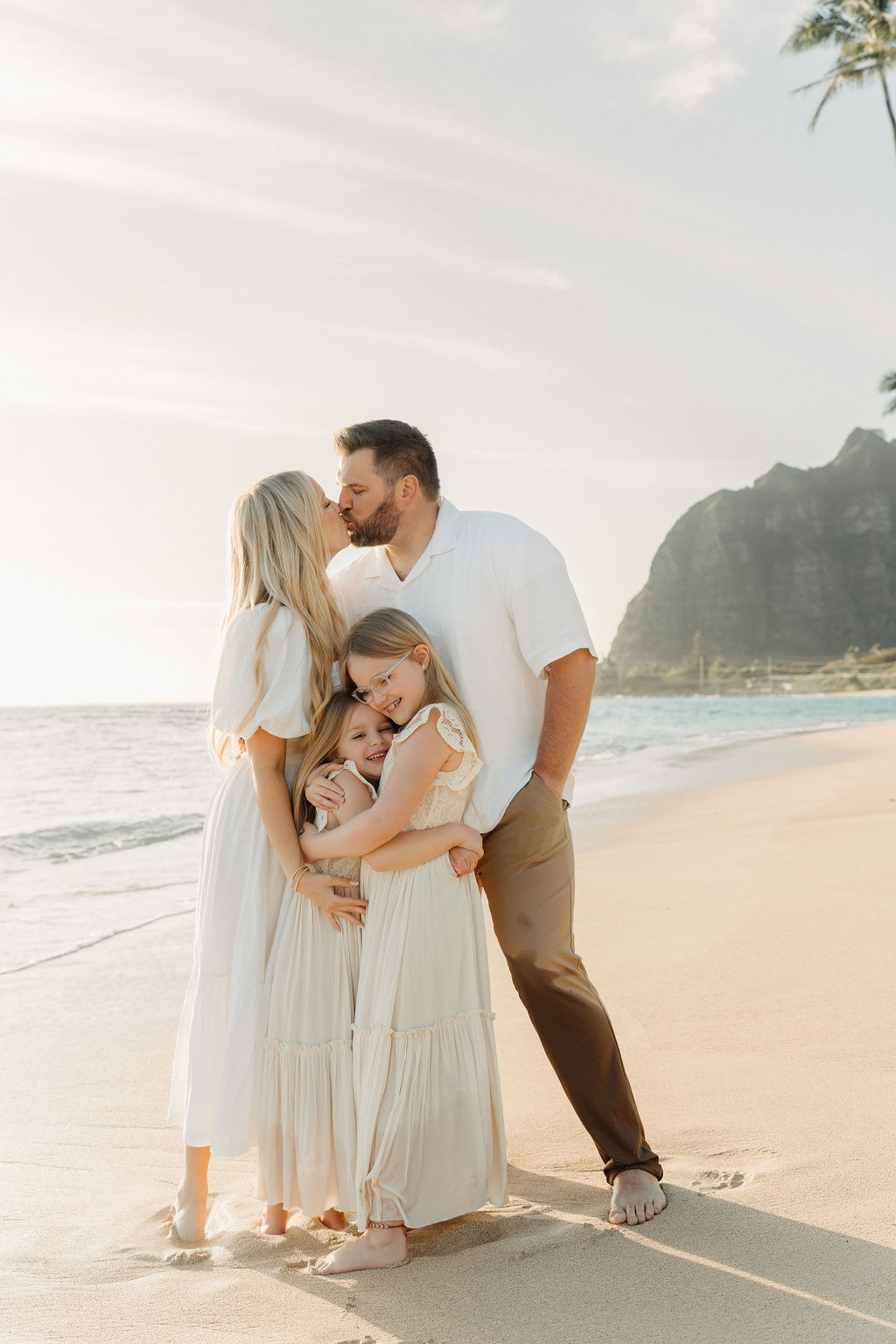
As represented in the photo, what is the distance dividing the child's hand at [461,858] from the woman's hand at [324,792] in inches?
13.5

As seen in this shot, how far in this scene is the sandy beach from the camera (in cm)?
232

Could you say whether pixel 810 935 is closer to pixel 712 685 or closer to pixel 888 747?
pixel 888 747

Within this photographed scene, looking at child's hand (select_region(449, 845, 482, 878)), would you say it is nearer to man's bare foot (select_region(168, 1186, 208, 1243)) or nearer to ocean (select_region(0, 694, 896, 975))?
ocean (select_region(0, 694, 896, 975))

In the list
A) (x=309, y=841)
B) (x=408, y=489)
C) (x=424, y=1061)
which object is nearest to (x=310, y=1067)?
(x=424, y=1061)

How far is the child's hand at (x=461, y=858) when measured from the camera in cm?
288

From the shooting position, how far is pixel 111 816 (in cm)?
1283

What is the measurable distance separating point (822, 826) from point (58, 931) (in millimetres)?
5923

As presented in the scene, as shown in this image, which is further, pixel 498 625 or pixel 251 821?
pixel 498 625

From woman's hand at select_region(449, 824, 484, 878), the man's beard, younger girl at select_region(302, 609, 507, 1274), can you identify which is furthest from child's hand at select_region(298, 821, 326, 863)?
the man's beard

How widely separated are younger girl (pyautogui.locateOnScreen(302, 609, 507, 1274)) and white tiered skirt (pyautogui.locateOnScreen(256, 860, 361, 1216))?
0.06 meters

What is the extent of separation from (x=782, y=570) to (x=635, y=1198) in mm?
134859

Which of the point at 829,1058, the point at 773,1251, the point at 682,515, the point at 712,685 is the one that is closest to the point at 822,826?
the point at 829,1058

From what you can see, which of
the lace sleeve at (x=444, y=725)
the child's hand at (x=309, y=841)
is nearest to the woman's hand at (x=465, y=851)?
the lace sleeve at (x=444, y=725)

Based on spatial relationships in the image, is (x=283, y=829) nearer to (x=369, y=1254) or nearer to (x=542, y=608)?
(x=542, y=608)
